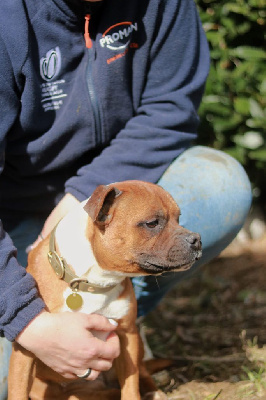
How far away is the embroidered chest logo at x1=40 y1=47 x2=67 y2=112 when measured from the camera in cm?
270

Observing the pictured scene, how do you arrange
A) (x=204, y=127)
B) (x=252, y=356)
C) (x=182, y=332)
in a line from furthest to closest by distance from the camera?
1. (x=204, y=127)
2. (x=182, y=332)
3. (x=252, y=356)

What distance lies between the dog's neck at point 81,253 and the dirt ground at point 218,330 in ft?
2.49

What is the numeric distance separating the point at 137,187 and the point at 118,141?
59 centimetres

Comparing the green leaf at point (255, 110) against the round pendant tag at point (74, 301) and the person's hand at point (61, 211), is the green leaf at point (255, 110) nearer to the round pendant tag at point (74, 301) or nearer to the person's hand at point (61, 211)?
the person's hand at point (61, 211)

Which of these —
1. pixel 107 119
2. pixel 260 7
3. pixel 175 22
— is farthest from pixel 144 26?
pixel 260 7

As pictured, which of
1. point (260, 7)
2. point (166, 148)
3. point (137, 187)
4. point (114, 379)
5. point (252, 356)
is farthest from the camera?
point (260, 7)

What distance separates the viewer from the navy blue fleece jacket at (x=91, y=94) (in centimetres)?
262

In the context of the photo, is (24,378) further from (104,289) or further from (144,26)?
(144,26)

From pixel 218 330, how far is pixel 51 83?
5.89ft

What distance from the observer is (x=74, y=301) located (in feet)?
8.02

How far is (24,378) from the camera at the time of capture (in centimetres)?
244

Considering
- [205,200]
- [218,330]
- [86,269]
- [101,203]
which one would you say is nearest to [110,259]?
[86,269]

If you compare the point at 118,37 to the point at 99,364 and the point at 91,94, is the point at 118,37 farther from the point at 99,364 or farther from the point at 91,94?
the point at 99,364

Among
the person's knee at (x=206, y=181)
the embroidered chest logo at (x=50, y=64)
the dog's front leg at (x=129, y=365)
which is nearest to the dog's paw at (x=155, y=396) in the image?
the dog's front leg at (x=129, y=365)
